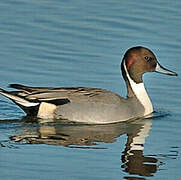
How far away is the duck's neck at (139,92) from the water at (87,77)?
0.16m

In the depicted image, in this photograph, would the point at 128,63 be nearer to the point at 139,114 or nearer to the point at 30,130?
the point at 139,114

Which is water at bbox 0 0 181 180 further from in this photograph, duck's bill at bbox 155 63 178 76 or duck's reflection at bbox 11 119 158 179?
duck's bill at bbox 155 63 178 76

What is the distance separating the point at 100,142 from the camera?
11711 millimetres

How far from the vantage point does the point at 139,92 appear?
1390 centimetres

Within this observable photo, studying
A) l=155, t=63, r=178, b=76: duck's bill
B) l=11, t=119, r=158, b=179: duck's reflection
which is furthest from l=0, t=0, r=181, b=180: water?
l=155, t=63, r=178, b=76: duck's bill

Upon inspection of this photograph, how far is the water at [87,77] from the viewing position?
10500 millimetres

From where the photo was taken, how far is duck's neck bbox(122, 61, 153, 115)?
13.7 m

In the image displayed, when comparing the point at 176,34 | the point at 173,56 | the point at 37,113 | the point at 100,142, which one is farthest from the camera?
the point at 176,34

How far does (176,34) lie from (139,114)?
338cm

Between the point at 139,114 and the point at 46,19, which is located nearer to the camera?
the point at 139,114

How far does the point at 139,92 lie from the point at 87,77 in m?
1.07

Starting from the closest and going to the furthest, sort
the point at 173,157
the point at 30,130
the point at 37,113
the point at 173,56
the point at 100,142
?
the point at 173,157
the point at 100,142
the point at 30,130
the point at 37,113
the point at 173,56

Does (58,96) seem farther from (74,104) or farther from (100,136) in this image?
(100,136)

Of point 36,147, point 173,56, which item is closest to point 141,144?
point 36,147
